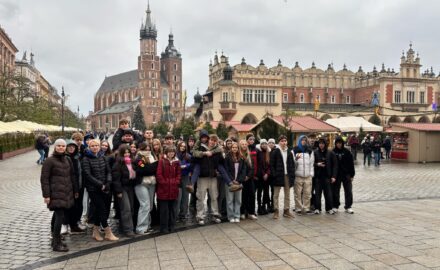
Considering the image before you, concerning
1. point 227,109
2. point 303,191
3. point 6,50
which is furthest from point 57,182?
point 6,50

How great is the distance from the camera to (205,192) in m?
8.39

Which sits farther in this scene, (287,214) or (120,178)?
(287,214)

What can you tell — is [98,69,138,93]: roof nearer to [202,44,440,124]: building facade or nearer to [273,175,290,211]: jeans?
[202,44,440,124]: building facade

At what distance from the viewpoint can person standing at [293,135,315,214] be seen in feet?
29.4

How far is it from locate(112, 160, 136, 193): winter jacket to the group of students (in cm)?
2

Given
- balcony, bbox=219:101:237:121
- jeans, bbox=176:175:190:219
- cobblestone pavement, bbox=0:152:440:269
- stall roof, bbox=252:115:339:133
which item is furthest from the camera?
balcony, bbox=219:101:237:121

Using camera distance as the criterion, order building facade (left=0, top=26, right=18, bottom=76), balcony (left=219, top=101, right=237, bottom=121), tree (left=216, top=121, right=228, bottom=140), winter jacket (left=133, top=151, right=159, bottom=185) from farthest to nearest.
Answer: balcony (left=219, top=101, right=237, bottom=121), building facade (left=0, top=26, right=18, bottom=76), tree (left=216, top=121, right=228, bottom=140), winter jacket (left=133, top=151, right=159, bottom=185)

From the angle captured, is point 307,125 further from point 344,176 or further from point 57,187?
point 57,187

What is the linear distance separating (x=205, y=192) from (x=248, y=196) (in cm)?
100

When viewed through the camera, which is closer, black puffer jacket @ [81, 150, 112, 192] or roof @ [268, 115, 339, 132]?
black puffer jacket @ [81, 150, 112, 192]

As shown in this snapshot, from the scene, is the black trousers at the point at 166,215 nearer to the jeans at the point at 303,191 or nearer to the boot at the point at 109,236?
the boot at the point at 109,236

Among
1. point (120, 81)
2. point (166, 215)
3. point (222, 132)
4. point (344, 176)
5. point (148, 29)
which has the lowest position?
point (166, 215)

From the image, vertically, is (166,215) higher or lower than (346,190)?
lower

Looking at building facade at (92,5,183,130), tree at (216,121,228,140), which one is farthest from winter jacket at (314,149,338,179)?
building facade at (92,5,183,130)
